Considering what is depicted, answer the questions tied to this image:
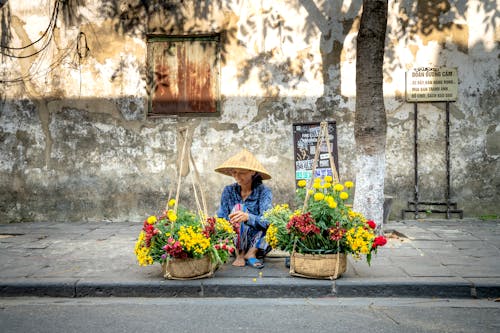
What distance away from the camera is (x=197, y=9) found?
884cm

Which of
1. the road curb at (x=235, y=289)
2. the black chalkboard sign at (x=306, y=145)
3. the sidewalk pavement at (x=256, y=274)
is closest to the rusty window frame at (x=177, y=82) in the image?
the black chalkboard sign at (x=306, y=145)

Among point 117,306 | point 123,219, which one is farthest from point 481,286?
point 123,219

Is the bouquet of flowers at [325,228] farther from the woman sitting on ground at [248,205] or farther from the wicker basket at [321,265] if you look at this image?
the woman sitting on ground at [248,205]

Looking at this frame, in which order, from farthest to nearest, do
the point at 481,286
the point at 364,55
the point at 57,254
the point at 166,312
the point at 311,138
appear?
the point at 311,138
the point at 364,55
the point at 57,254
the point at 481,286
the point at 166,312

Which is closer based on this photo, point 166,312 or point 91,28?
point 166,312

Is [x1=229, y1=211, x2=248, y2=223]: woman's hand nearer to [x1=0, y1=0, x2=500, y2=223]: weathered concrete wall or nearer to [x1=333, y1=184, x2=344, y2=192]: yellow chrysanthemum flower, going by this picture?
[x1=333, y1=184, x2=344, y2=192]: yellow chrysanthemum flower

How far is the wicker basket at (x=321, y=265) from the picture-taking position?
4.87 meters

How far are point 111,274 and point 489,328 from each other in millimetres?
3529

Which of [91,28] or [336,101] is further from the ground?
[91,28]

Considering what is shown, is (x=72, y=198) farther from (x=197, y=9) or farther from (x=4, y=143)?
(x=197, y=9)

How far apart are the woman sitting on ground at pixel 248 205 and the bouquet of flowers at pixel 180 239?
41cm

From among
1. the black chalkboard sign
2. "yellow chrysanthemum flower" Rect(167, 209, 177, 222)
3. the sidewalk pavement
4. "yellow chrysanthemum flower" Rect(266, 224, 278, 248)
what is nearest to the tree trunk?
the sidewalk pavement

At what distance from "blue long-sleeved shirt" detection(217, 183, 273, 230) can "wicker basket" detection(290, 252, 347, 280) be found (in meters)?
0.72

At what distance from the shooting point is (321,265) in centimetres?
488
